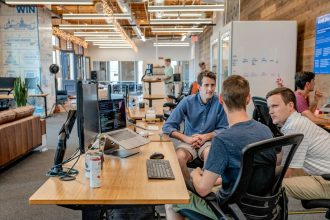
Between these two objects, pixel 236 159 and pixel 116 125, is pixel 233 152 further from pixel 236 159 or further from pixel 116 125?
pixel 116 125

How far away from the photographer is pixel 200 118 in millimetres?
3146

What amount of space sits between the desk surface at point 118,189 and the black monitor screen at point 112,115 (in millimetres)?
406

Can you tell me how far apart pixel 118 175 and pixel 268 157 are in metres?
0.81

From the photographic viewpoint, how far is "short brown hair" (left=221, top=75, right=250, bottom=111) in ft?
5.82

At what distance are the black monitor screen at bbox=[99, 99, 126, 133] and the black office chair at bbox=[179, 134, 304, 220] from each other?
0.96 m

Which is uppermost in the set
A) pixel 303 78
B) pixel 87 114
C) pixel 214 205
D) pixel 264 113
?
pixel 303 78

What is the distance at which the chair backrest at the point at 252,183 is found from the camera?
150cm

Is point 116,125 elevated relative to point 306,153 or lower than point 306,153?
elevated

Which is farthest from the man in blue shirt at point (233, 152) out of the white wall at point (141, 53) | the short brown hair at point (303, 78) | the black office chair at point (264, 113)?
the white wall at point (141, 53)

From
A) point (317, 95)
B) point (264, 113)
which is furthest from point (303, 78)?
point (264, 113)

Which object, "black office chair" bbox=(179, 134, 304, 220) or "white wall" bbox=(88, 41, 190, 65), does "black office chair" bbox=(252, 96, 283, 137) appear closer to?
"black office chair" bbox=(179, 134, 304, 220)

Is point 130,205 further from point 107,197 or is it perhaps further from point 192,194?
point 192,194

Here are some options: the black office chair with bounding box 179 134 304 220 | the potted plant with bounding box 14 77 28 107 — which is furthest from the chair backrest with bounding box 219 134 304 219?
the potted plant with bounding box 14 77 28 107

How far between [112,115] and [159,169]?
692mm
